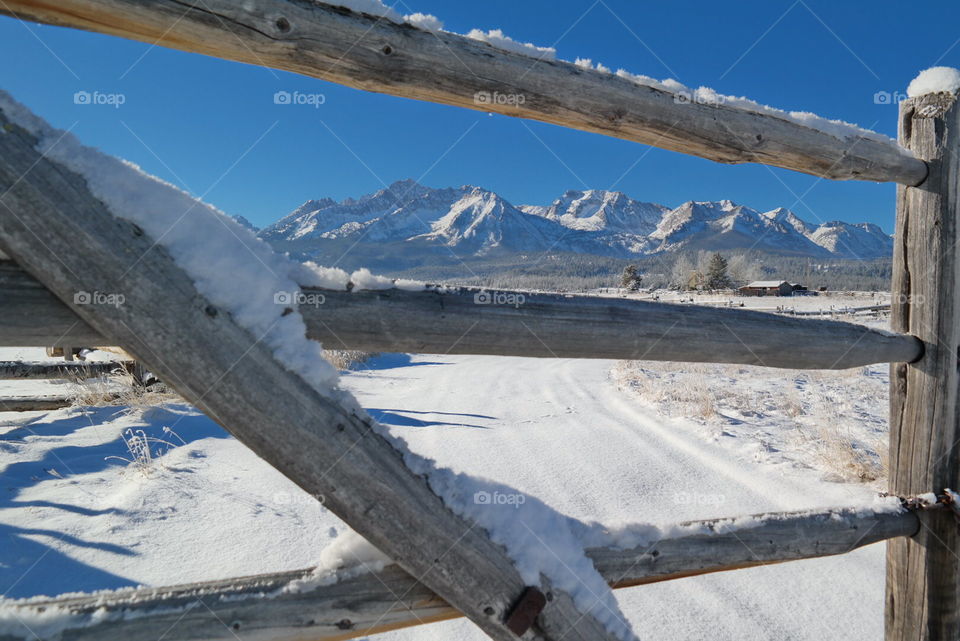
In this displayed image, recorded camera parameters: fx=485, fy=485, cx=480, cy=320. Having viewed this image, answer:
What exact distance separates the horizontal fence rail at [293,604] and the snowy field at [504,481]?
13 cm

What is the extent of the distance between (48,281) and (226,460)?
3.45 m

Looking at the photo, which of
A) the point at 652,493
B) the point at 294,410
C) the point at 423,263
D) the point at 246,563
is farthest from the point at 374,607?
the point at 423,263

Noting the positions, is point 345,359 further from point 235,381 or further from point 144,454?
point 235,381

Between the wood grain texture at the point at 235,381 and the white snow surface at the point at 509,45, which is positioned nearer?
the wood grain texture at the point at 235,381

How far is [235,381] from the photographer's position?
0.87m

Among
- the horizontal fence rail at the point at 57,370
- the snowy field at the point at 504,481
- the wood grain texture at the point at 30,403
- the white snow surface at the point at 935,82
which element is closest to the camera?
the white snow surface at the point at 935,82

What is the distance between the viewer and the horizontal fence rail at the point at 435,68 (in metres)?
0.91

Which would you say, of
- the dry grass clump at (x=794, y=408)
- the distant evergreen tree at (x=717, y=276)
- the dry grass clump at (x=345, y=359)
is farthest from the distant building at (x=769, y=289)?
the dry grass clump at (x=345, y=359)

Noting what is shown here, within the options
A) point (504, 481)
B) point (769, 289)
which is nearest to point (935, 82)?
point (504, 481)

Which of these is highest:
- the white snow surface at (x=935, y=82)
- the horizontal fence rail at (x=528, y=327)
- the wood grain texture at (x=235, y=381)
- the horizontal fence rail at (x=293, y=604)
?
the white snow surface at (x=935, y=82)

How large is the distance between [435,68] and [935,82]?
184 centimetres

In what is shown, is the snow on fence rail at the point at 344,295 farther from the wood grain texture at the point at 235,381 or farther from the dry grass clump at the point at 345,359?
the dry grass clump at the point at 345,359

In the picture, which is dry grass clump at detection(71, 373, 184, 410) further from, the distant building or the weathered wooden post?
the distant building

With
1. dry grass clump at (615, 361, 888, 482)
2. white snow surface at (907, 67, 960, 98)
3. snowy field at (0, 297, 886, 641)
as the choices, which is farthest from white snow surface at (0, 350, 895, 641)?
white snow surface at (907, 67, 960, 98)
